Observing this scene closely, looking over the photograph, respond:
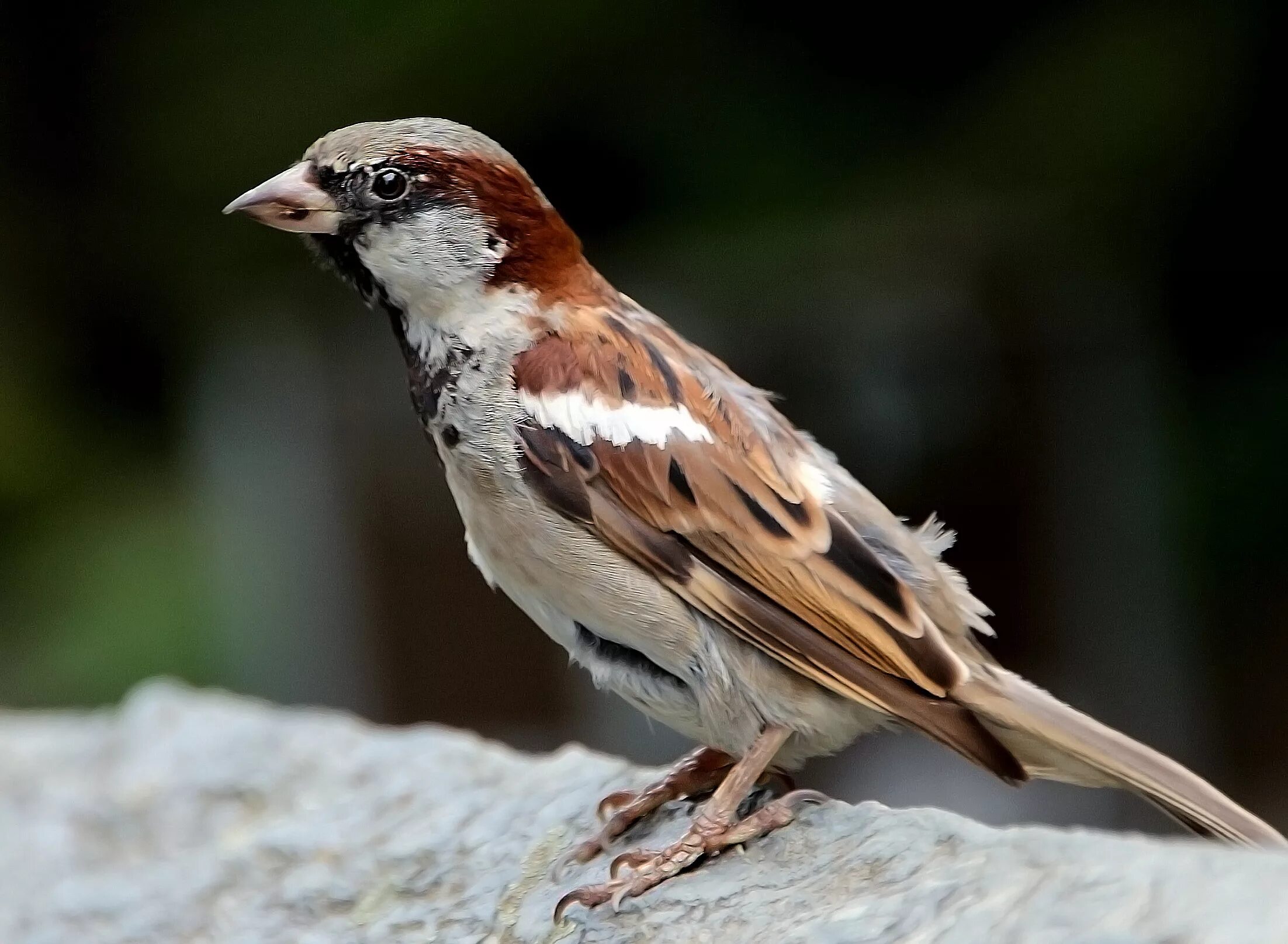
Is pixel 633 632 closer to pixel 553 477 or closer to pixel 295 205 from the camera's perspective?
pixel 553 477

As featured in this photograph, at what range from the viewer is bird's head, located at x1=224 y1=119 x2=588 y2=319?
6.16 ft

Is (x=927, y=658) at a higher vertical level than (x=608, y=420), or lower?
lower

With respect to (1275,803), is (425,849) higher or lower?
higher

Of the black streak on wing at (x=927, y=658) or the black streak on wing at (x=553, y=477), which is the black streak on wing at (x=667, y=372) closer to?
the black streak on wing at (x=553, y=477)

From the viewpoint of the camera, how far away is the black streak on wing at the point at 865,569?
180cm

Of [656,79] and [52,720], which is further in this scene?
[656,79]

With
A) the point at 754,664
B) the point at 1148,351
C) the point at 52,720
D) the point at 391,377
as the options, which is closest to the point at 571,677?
the point at 391,377

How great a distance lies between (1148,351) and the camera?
171 inches

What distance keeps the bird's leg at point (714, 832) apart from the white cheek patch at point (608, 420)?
398 millimetres

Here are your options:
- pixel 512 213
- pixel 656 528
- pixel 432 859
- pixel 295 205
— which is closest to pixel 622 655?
pixel 656 528

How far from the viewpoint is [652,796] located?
76.3 inches

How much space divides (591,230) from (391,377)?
84 centimetres

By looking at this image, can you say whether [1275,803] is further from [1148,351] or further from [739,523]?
[739,523]

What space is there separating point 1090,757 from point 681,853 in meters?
0.52
